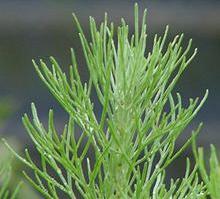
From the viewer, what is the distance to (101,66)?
56 cm

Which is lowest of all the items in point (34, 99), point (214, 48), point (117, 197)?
point (117, 197)

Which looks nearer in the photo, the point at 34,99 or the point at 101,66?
the point at 101,66

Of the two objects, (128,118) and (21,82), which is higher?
(21,82)

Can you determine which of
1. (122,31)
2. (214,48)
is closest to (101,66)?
(122,31)

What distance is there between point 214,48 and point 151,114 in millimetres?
2782

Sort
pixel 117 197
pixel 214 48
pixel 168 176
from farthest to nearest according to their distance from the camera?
pixel 214 48 → pixel 168 176 → pixel 117 197

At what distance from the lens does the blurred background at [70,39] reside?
3199mm

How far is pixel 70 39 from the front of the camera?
129 inches

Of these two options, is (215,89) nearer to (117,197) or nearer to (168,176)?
(168,176)

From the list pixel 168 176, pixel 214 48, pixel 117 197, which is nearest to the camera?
pixel 117 197

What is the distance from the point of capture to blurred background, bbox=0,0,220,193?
3.20 metres

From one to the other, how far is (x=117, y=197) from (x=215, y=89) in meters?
2.73

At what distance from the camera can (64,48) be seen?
3.23 meters

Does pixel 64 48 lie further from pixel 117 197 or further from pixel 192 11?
pixel 117 197
